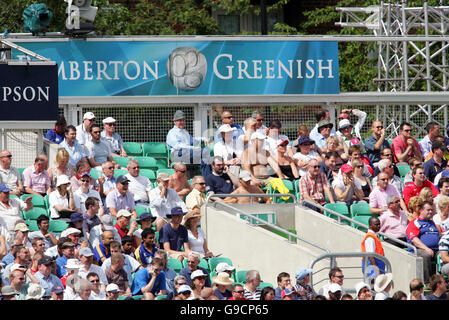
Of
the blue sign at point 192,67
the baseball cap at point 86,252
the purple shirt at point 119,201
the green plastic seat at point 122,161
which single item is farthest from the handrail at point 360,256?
the blue sign at point 192,67

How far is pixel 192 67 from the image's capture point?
18.3m

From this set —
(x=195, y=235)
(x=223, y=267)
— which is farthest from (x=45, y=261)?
(x=195, y=235)

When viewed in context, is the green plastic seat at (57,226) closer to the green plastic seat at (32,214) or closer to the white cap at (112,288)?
the green plastic seat at (32,214)

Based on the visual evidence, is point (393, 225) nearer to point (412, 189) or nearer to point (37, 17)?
point (412, 189)

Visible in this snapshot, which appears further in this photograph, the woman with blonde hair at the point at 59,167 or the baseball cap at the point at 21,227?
the woman with blonde hair at the point at 59,167

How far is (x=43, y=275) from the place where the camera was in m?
12.0

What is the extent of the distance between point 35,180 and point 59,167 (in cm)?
38

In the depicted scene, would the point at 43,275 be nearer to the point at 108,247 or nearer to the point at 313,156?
the point at 108,247

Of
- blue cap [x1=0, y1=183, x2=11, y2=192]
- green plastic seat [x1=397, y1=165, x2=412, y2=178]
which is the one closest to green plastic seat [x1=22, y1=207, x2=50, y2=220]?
blue cap [x1=0, y1=183, x2=11, y2=192]

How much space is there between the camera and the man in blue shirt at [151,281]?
12.1 m

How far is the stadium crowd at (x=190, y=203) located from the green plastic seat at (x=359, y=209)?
0.48 feet

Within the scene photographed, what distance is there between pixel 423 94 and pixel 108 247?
27.1 ft

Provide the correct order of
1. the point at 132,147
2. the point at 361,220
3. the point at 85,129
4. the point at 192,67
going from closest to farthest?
1. the point at 361,220
2. the point at 85,129
3. the point at 132,147
4. the point at 192,67
